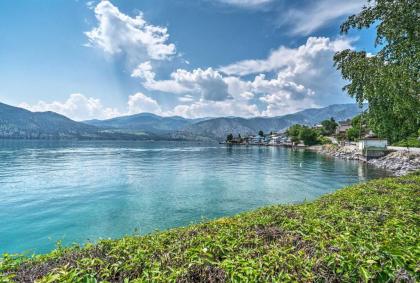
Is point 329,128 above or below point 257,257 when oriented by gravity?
above

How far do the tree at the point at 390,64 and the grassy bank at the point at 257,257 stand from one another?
30.1 ft

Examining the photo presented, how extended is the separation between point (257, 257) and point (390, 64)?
14.6 meters

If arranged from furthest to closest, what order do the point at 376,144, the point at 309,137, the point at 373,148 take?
the point at 309,137, the point at 376,144, the point at 373,148

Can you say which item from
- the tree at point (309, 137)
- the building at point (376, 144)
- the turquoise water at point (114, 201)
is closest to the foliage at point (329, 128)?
the tree at point (309, 137)

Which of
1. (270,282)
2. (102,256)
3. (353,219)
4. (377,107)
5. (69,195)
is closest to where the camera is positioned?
(270,282)

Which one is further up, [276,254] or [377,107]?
[377,107]

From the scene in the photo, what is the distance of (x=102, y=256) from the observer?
4902 mm

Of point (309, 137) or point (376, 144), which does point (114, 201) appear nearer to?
point (376, 144)

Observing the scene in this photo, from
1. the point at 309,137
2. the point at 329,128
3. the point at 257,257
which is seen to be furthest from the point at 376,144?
the point at 329,128

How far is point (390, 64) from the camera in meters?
13.6

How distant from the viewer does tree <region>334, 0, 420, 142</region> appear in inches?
490

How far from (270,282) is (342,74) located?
17492 millimetres

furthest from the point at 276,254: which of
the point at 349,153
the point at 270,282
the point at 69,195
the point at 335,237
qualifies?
the point at 349,153

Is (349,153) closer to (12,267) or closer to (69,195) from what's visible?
(69,195)
